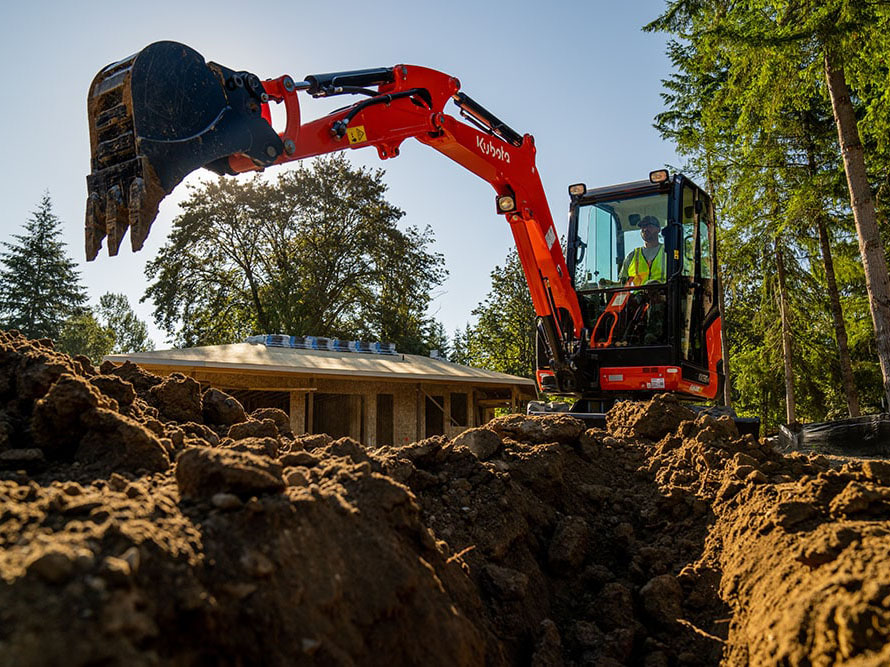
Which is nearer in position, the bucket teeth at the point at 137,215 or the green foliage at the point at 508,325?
the bucket teeth at the point at 137,215

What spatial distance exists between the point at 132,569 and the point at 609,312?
702 centimetres

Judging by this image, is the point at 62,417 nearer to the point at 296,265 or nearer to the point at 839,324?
the point at 839,324

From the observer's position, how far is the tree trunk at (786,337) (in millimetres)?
17500

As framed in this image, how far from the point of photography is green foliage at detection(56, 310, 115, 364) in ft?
136

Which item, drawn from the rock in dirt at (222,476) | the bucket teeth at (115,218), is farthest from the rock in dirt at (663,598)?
the bucket teeth at (115,218)

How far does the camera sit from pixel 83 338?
4597 centimetres

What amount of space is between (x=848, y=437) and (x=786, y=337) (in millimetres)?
10280

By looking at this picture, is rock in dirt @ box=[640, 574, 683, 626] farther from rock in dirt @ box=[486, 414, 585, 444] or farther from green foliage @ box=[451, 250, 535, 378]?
green foliage @ box=[451, 250, 535, 378]

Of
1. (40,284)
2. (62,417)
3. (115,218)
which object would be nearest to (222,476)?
(62,417)

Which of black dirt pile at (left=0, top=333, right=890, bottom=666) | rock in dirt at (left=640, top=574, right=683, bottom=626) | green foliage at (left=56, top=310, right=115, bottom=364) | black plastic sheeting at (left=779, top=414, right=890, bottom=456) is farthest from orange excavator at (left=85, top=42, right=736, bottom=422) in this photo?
green foliage at (left=56, top=310, right=115, bottom=364)

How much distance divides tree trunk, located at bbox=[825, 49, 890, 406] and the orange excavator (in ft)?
10.9

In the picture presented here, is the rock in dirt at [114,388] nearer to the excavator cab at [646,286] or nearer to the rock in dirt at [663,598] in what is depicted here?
the rock in dirt at [663,598]

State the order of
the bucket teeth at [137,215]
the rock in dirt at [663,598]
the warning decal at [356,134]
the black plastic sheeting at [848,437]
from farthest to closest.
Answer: the black plastic sheeting at [848,437], the warning decal at [356,134], the bucket teeth at [137,215], the rock in dirt at [663,598]

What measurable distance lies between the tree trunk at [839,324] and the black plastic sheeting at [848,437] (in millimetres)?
7779
